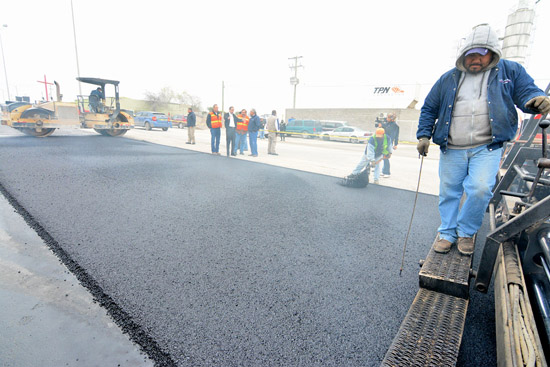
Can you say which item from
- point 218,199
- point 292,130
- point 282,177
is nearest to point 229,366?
point 218,199

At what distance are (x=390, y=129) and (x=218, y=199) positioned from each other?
5.56 m

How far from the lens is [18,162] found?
7.03 metres

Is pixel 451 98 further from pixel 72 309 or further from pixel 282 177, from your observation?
pixel 282 177

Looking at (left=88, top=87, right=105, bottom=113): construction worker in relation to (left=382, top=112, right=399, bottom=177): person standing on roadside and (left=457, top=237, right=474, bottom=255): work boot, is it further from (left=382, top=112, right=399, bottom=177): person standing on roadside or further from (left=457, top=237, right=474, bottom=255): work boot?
(left=457, top=237, right=474, bottom=255): work boot

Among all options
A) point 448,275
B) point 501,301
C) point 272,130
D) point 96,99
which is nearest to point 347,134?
point 272,130

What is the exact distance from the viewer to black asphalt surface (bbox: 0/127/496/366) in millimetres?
1847

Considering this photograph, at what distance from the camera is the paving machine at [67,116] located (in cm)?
1169

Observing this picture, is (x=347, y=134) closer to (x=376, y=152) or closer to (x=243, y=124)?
(x=243, y=124)

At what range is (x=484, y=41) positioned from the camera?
2221 mm

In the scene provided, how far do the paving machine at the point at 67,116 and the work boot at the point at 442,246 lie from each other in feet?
48.2

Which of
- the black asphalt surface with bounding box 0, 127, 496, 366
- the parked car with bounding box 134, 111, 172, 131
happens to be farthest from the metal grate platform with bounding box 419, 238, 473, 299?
the parked car with bounding box 134, 111, 172, 131

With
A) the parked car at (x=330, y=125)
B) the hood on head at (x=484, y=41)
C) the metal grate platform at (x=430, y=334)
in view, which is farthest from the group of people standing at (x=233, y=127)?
the parked car at (x=330, y=125)

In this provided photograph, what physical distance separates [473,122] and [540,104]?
426 mm

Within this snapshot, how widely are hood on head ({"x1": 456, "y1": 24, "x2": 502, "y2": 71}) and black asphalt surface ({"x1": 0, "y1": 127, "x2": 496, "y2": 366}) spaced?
193 cm
